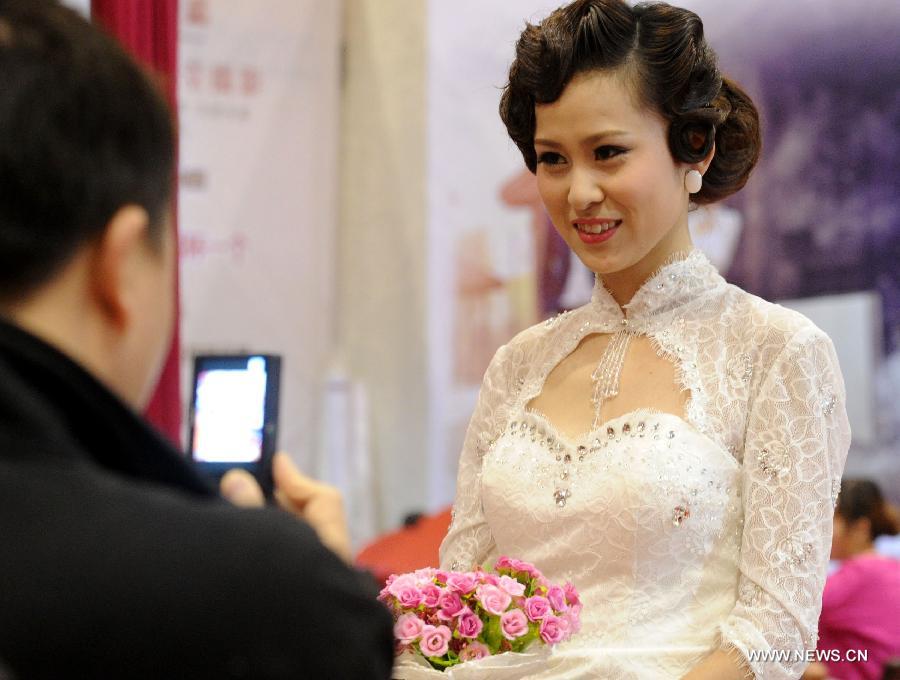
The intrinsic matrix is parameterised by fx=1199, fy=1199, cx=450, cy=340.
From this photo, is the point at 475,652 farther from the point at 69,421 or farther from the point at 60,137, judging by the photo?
the point at 60,137

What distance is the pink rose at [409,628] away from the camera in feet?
5.40

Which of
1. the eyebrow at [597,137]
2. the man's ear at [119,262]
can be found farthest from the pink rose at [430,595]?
the man's ear at [119,262]

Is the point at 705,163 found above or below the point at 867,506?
above

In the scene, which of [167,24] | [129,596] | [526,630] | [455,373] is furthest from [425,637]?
[455,373]

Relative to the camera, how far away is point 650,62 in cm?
197

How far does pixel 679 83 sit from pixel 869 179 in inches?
97.8

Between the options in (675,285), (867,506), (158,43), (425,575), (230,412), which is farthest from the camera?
(867,506)

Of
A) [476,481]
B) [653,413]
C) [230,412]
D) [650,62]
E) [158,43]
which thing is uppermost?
[158,43]

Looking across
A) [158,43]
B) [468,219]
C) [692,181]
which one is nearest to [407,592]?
[692,181]

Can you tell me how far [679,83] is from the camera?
6.48 ft

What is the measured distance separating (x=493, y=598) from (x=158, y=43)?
2660 millimetres

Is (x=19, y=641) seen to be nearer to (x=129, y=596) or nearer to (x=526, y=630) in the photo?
(x=129, y=596)

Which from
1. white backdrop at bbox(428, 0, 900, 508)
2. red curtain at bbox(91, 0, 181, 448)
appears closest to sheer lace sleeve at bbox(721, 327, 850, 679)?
red curtain at bbox(91, 0, 181, 448)

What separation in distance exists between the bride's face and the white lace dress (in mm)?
121
